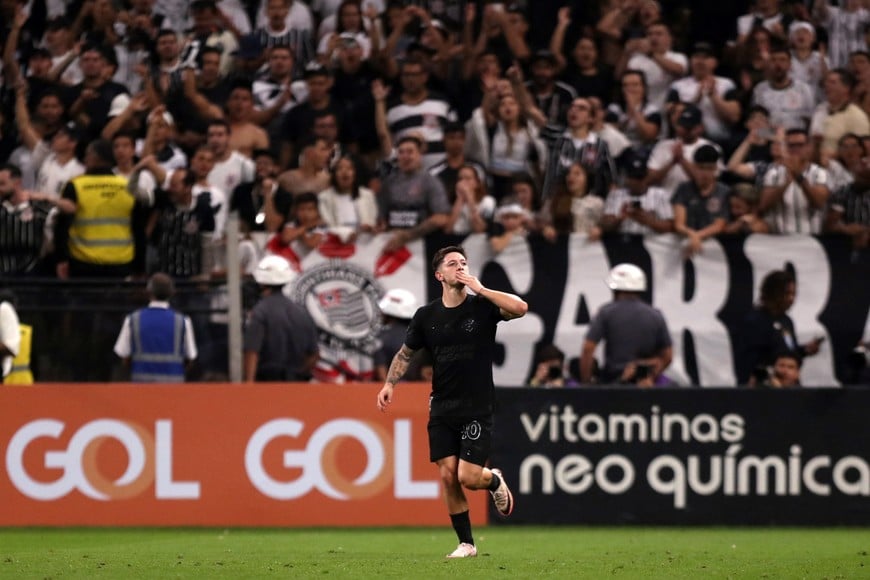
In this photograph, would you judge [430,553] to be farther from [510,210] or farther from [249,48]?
[249,48]

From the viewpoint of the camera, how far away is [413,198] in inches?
615

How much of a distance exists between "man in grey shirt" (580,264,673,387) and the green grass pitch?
1435mm

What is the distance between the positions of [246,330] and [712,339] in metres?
4.53

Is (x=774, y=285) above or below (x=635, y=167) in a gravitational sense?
below

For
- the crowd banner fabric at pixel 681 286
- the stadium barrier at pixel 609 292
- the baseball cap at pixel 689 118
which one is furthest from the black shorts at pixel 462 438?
the baseball cap at pixel 689 118

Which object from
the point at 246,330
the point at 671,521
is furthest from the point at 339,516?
the point at 671,521

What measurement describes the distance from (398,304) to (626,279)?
6.82ft

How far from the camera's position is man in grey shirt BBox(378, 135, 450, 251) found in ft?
51.1

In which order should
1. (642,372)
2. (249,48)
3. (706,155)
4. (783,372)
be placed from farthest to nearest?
(249,48) < (706,155) < (783,372) < (642,372)

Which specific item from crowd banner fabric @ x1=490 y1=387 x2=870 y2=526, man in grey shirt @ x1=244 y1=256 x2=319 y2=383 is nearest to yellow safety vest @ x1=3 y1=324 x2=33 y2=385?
man in grey shirt @ x1=244 y1=256 x2=319 y2=383

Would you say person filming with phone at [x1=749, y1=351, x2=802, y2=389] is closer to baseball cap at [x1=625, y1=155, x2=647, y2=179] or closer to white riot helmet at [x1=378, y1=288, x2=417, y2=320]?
baseball cap at [x1=625, y1=155, x2=647, y2=179]

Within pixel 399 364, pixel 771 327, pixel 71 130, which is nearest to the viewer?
pixel 399 364

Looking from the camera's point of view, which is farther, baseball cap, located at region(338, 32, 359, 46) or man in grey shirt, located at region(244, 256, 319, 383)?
baseball cap, located at region(338, 32, 359, 46)

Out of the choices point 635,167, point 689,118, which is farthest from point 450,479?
point 689,118
